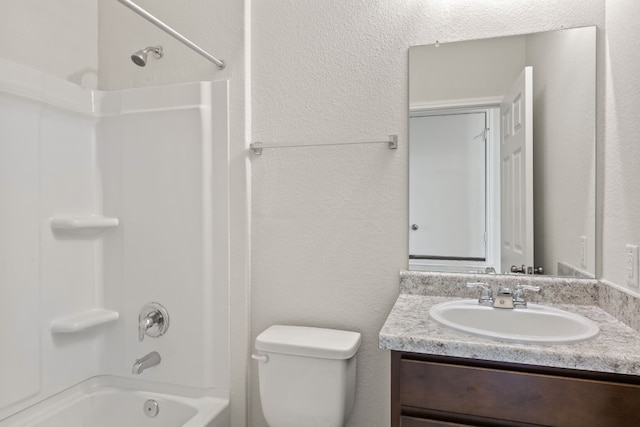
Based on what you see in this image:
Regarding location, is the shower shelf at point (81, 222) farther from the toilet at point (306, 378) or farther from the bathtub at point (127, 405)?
the toilet at point (306, 378)

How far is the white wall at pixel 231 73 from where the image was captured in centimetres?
182

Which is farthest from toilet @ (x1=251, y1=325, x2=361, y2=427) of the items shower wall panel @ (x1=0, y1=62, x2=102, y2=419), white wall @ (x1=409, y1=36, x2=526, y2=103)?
white wall @ (x1=409, y1=36, x2=526, y2=103)

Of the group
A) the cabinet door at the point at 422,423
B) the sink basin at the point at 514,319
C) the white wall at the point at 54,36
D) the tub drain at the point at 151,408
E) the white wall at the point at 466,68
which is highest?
the white wall at the point at 54,36

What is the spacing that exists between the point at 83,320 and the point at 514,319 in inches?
73.3

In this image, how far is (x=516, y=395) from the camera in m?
1.05

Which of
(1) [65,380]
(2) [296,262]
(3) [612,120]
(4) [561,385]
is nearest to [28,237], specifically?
(1) [65,380]

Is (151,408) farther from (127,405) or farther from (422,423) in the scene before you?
(422,423)

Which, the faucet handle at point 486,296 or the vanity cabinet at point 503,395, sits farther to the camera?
the faucet handle at point 486,296

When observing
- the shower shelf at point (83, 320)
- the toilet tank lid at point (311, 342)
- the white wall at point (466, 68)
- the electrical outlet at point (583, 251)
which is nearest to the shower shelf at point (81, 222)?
the shower shelf at point (83, 320)

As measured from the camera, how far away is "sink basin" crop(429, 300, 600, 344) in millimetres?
1297

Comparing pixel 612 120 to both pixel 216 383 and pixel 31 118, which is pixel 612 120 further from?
pixel 31 118

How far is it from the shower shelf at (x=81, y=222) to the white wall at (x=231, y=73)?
2.18 feet

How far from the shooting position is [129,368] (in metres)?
1.95

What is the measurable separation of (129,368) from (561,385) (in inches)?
73.4
